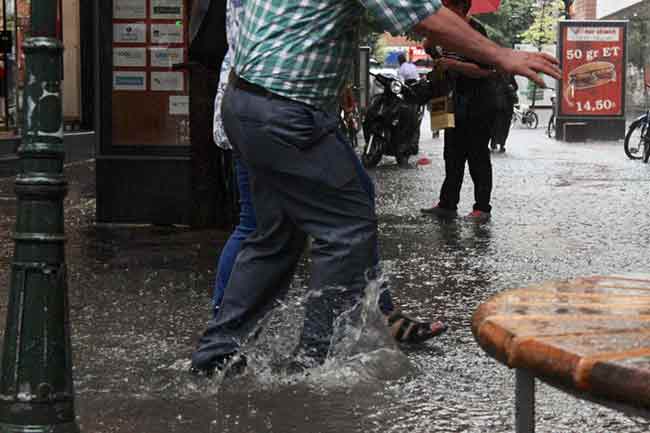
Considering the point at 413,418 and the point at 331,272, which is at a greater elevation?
the point at 331,272

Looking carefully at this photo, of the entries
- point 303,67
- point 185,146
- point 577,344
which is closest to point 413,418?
point 303,67

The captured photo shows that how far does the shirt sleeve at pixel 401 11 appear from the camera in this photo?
4328 millimetres

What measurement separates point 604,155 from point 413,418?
19.3 m

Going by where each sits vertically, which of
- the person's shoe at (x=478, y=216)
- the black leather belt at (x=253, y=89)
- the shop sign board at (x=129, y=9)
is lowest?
the person's shoe at (x=478, y=216)

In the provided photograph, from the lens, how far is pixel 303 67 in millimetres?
4523

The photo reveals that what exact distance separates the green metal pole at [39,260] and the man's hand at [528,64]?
1344 mm

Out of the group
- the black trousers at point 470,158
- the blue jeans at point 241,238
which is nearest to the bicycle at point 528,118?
the black trousers at point 470,158

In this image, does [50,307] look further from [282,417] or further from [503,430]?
[503,430]

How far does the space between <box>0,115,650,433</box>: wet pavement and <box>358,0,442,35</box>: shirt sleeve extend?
1.25m

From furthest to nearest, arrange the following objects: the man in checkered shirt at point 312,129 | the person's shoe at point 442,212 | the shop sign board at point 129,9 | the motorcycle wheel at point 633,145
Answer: the motorcycle wheel at point 633,145 < the person's shoe at point 442,212 < the shop sign board at point 129,9 < the man in checkered shirt at point 312,129

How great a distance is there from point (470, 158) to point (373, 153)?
847 centimetres

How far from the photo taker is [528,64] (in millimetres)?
4059

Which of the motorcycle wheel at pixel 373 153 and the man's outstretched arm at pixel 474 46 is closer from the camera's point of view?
the man's outstretched arm at pixel 474 46

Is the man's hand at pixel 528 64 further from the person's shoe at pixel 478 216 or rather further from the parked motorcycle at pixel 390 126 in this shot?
the parked motorcycle at pixel 390 126
